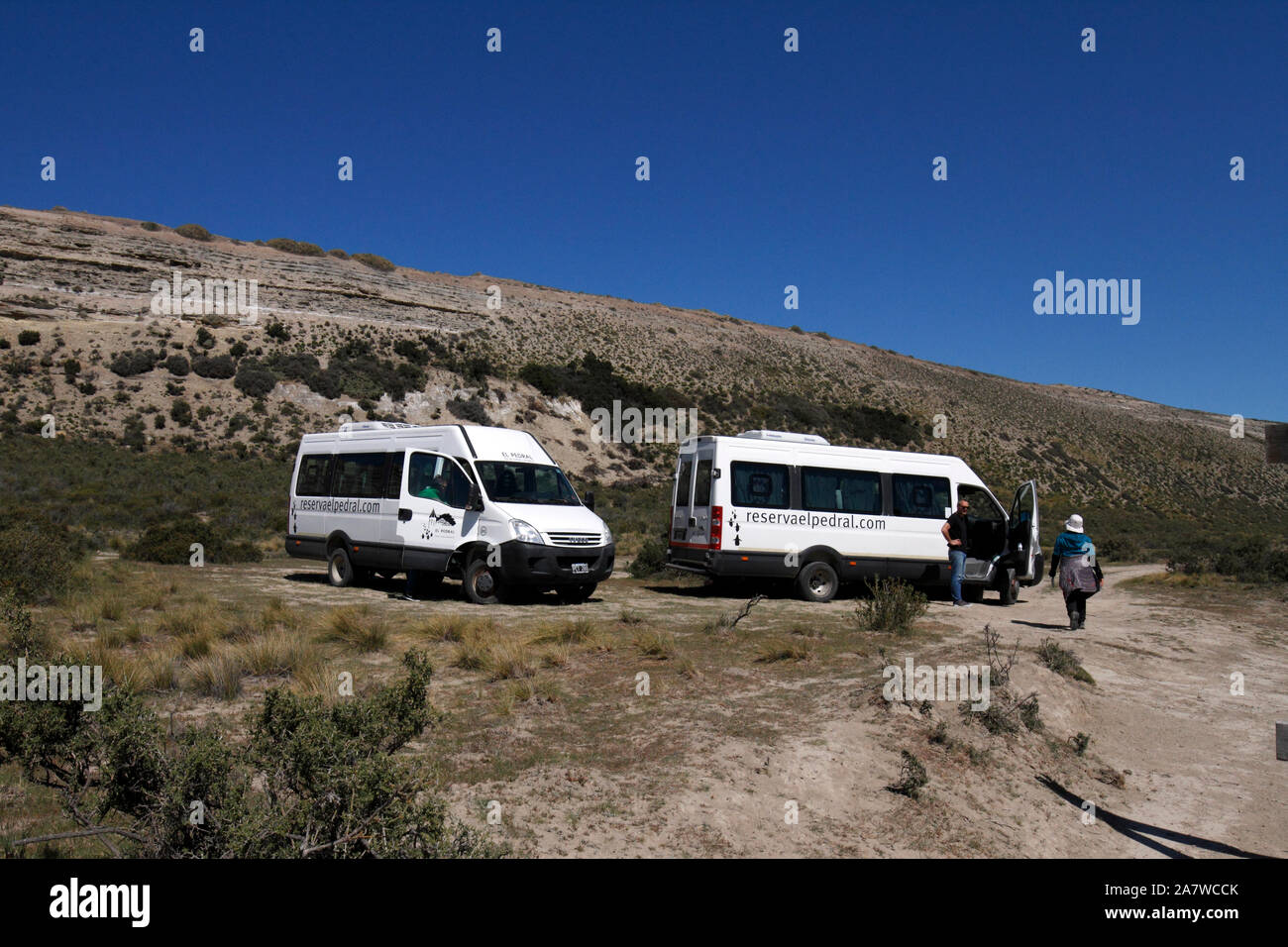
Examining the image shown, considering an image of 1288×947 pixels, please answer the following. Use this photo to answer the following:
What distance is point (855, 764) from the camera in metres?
5.96

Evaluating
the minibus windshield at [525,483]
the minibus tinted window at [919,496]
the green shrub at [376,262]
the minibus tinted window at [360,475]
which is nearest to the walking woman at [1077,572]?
the minibus tinted window at [919,496]

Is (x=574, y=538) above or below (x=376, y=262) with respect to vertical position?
below

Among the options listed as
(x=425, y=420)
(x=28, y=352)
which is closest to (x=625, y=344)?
(x=425, y=420)

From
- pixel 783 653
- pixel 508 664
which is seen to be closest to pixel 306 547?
pixel 508 664

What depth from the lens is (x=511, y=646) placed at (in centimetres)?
859

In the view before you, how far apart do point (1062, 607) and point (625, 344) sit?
168 feet

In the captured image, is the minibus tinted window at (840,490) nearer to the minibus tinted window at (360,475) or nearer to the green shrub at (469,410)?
the minibus tinted window at (360,475)

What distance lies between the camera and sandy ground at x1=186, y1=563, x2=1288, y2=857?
506 cm

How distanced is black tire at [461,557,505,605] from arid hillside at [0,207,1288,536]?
30.1m

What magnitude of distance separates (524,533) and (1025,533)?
9035 millimetres

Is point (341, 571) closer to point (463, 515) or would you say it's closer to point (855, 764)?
point (463, 515)
